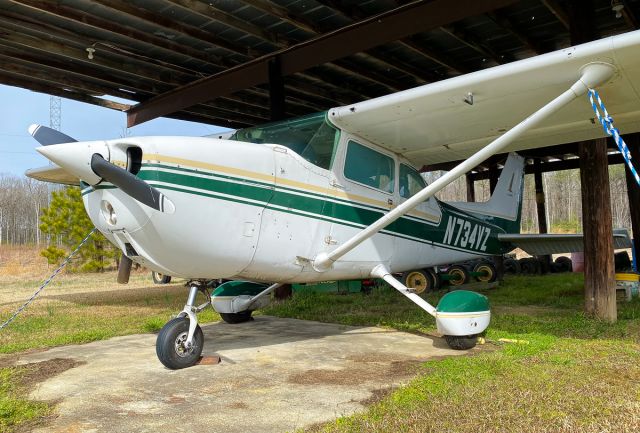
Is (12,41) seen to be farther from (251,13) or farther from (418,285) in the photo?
(418,285)

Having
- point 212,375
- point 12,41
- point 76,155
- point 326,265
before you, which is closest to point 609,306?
point 326,265

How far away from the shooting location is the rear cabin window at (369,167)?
5.26m

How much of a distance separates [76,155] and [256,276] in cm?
182

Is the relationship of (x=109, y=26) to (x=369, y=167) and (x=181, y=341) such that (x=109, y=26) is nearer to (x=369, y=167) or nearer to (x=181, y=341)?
(x=369, y=167)

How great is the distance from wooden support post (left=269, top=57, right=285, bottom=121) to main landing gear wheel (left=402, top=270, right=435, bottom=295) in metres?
3.93

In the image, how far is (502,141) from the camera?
13.9ft

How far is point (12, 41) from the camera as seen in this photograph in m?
7.12

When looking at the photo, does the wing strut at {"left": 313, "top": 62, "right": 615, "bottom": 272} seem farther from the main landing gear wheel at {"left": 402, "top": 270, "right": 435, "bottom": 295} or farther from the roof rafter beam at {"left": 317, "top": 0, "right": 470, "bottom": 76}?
the main landing gear wheel at {"left": 402, "top": 270, "right": 435, "bottom": 295}

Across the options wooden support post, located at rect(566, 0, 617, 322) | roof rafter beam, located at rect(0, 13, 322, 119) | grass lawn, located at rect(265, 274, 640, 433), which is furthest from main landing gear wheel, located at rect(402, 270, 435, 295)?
roof rafter beam, located at rect(0, 13, 322, 119)

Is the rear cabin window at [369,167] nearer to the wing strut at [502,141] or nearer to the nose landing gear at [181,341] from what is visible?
the wing strut at [502,141]

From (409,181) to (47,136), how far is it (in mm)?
4123

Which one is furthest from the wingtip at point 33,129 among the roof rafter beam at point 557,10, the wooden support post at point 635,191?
the wooden support post at point 635,191

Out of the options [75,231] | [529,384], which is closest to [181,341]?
[529,384]

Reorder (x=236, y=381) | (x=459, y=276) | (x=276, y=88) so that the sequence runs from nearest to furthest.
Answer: (x=236, y=381) → (x=276, y=88) → (x=459, y=276)
